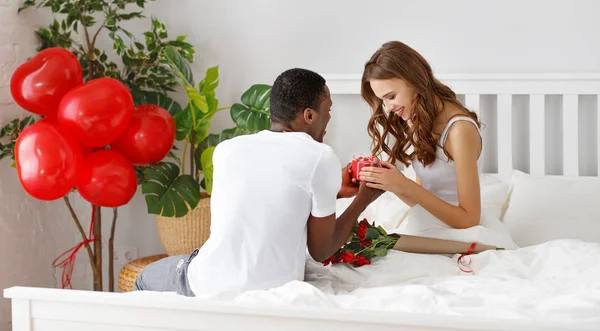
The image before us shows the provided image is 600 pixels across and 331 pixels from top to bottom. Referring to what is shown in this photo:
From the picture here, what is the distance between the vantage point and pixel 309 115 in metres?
1.86

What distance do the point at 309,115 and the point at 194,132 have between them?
138 cm

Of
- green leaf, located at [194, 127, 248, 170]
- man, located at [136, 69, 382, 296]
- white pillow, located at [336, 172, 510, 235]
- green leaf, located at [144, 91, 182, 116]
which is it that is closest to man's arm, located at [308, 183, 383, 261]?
man, located at [136, 69, 382, 296]

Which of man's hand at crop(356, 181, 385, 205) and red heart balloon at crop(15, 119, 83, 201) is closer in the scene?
man's hand at crop(356, 181, 385, 205)

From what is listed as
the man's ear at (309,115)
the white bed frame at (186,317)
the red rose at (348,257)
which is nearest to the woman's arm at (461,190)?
the red rose at (348,257)

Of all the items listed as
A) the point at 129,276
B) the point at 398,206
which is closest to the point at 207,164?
the point at 129,276

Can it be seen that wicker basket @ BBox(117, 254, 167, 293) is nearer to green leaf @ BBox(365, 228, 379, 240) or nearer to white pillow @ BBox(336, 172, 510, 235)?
white pillow @ BBox(336, 172, 510, 235)

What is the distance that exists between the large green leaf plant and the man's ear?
43.6 inches

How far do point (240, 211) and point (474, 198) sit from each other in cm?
82

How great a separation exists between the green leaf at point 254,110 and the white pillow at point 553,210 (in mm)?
995

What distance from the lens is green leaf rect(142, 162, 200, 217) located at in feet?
9.34

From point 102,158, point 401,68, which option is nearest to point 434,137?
point 401,68

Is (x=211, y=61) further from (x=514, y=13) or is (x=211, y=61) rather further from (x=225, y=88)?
(x=514, y=13)

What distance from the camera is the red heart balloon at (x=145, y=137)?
2805 millimetres

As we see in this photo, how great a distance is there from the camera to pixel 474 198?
225cm
